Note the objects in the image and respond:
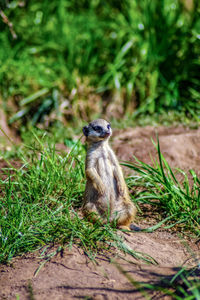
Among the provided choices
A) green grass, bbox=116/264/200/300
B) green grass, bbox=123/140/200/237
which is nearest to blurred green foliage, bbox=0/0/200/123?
green grass, bbox=123/140/200/237

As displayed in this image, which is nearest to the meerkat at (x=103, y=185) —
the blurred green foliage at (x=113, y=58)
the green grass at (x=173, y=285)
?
the green grass at (x=173, y=285)

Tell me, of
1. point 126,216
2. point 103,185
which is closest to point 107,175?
point 103,185

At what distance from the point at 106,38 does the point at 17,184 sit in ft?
11.3

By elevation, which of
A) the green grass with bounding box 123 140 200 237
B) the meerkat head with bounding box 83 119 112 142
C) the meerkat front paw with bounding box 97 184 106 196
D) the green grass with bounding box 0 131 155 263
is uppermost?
the meerkat head with bounding box 83 119 112 142

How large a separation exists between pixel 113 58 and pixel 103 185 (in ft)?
11.8

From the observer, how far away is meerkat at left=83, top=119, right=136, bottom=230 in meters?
2.77

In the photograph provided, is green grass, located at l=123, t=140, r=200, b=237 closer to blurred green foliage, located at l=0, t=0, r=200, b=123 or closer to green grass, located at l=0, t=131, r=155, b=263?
green grass, located at l=0, t=131, r=155, b=263

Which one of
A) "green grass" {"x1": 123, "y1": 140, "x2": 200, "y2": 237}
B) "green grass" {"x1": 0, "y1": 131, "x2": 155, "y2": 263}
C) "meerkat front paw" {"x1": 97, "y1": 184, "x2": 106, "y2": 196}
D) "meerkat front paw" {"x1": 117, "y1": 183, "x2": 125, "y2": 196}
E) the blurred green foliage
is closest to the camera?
"green grass" {"x1": 0, "y1": 131, "x2": 155, "y2": 263}

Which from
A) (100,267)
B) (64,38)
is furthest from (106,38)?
(100,267)

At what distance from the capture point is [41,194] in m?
3.15

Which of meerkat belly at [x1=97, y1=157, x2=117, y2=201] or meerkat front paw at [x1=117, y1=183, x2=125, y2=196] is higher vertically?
meerkat belly at [x1=97, y1=157, x2=117, y2=201]

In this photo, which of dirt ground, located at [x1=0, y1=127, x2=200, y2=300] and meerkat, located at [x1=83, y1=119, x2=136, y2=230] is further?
meerkat, located at [x1=83, y1=119, x2=136, y2=230]

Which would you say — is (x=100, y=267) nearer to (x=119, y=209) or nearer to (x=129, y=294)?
(x=129, y=294)

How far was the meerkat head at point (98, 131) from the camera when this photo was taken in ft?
9.17
